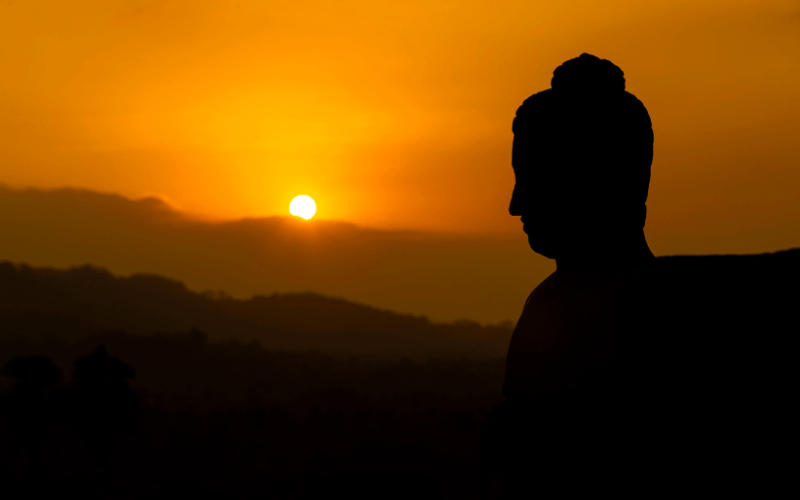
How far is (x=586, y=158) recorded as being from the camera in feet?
11.8

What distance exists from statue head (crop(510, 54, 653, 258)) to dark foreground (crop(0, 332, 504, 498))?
28936 mm

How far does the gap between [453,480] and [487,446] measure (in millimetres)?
42607

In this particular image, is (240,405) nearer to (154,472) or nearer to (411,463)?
(154,472)

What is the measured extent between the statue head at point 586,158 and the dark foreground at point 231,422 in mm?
28936

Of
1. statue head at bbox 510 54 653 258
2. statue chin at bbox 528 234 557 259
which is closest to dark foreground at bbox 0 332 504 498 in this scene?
statue chin at bbox 528 234 557 259

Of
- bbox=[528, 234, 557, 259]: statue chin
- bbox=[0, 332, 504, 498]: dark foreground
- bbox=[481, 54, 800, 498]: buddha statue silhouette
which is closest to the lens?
bbox=[481, 54, 800, 498]: buddha statue silhouette

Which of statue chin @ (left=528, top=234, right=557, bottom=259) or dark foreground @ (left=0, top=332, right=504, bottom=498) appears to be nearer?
statue chin @ (left=528, top=234, right=557, bottom=259)

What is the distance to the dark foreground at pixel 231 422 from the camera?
33.2 meters

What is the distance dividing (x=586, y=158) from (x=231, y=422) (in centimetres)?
6600

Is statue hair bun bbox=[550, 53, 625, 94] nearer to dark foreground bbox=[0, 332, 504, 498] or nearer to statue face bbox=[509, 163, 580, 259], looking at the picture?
statue face bbox=[509, 163, 580, 259]

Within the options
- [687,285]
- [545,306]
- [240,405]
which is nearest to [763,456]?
[687,285]

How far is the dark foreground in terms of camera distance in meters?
33.2

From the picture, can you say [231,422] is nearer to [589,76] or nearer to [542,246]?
[542,246]

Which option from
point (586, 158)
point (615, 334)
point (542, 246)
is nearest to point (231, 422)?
point (542, 246)
